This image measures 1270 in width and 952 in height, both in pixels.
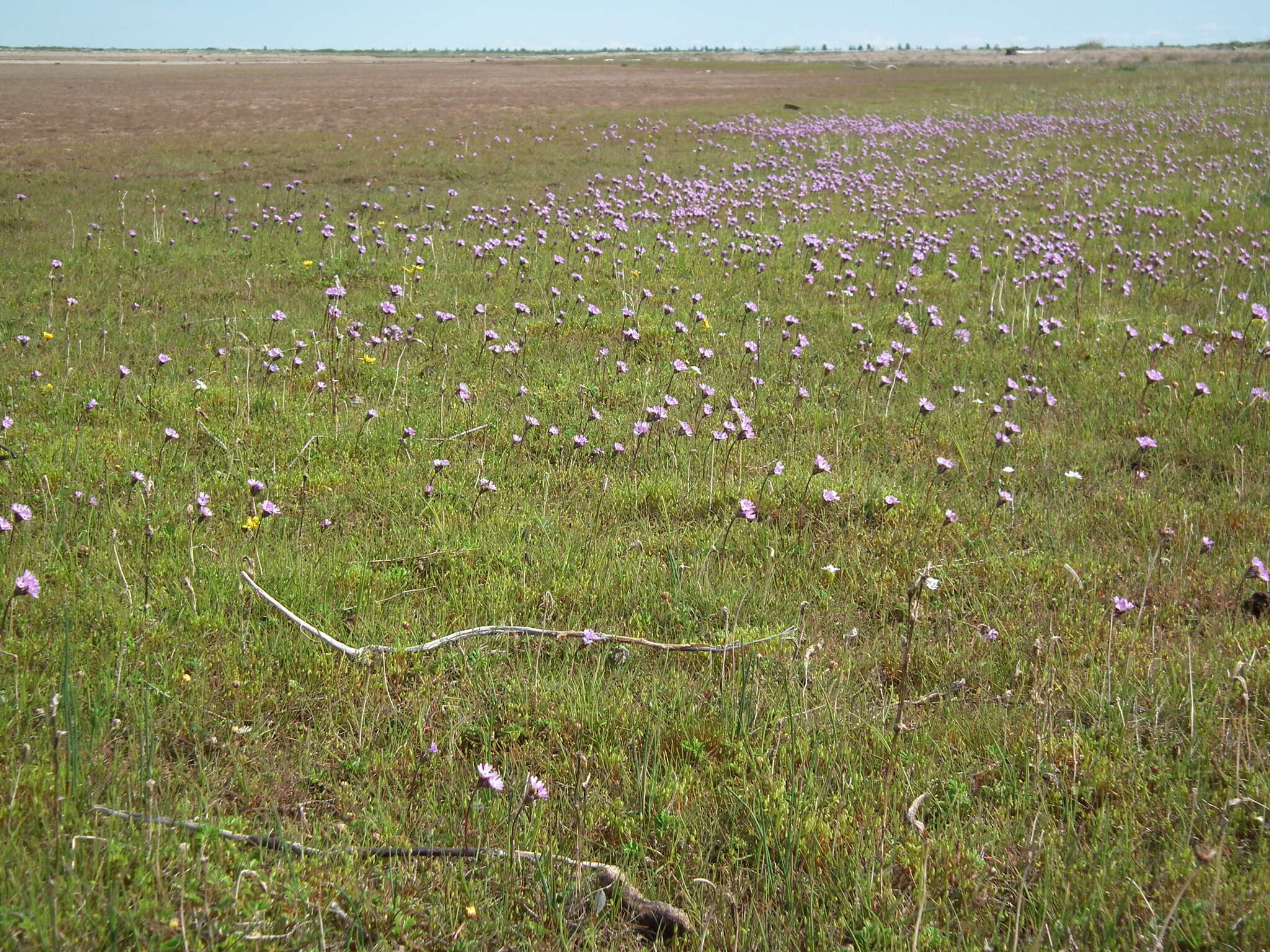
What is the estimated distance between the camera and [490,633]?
11.6 ft

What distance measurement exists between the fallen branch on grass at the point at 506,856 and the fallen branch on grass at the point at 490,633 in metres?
0.87

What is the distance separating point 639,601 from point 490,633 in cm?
73

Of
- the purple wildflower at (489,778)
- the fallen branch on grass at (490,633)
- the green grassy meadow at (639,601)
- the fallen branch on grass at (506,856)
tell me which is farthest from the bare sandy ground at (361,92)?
the purple wildflower at (489,778)

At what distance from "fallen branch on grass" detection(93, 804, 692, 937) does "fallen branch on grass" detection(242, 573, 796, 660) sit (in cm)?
87

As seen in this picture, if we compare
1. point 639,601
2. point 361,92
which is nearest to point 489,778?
point 639,601

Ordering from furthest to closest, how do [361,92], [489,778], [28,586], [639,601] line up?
[361,92] → [639,601] → [28,586] → [489,778]

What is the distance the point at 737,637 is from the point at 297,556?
209cm

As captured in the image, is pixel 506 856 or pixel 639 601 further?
pixel 639 601

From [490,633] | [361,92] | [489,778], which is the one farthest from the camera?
[361,92]

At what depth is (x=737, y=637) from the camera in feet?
11.8

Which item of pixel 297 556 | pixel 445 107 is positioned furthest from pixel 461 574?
pixel 445 107

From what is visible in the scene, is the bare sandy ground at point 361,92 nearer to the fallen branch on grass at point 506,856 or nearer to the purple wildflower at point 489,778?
the fallen branch on grass at point 506,856

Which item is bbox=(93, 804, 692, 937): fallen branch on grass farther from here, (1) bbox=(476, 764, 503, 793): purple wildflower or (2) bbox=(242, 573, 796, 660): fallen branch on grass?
(2) bbox=(242, 573, 796, 660): fallen branch on grass

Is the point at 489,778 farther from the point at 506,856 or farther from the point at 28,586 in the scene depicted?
the point at 28,586
